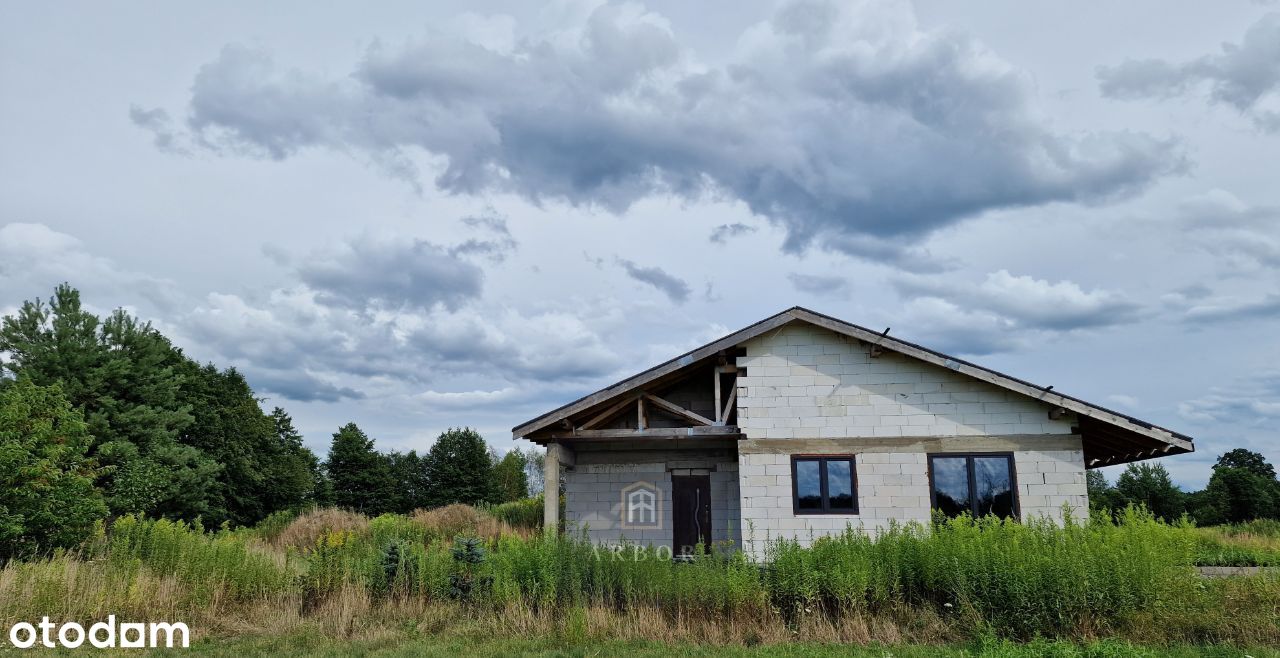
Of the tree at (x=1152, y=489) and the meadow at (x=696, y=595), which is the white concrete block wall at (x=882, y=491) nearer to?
the meadow at (x=696, y=595)

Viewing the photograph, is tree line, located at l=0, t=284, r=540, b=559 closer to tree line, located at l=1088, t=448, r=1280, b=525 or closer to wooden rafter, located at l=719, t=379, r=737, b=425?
wooden rafter, located at l=719, t=379, r=737, b=425

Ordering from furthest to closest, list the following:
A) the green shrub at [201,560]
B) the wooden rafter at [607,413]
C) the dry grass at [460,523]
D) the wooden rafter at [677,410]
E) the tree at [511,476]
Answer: the tree at [511,476] < the dry grass at [460,523] < the wooden rafter at [607,413] < the wooden rafter at [677,410] < the green shrub at [201,560]

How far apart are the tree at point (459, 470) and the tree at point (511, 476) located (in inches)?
93.9

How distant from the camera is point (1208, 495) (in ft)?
105

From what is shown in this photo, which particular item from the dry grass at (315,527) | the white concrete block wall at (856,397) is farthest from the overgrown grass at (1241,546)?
the dry grass at (315,527)

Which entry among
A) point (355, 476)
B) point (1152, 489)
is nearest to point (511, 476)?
point (355, 476)

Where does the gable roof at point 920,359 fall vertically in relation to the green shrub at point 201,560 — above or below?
above

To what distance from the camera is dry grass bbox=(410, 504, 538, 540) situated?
727 inches

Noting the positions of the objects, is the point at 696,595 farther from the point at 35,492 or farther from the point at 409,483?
the point at 409,483

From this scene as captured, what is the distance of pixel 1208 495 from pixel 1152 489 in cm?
277

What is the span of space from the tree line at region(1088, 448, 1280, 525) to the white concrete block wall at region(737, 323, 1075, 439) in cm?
2045

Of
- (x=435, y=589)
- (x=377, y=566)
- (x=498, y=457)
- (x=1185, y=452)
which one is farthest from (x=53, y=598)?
(x=498, y=457)

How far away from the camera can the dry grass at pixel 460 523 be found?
18469 millimetres

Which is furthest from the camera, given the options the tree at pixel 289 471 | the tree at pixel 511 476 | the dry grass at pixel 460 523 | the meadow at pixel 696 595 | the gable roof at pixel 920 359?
the tree at pixel 511 476
